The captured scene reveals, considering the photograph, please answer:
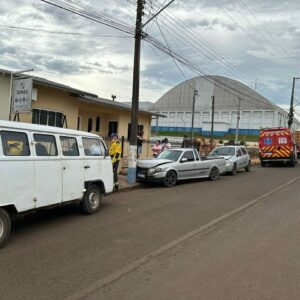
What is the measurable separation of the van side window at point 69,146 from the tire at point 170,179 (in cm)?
683

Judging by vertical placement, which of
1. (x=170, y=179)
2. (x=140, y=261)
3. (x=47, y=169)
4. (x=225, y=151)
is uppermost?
(x=225, y=151)

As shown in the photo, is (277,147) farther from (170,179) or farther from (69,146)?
(69,146)

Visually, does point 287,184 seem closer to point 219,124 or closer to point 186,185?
point 186,185

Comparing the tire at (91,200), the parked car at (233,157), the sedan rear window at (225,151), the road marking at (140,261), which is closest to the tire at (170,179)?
the road marking at (140,261)

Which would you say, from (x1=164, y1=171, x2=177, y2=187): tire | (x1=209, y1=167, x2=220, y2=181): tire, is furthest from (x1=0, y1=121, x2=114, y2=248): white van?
(x1=209, y1=167, x2=220, y2=181): tire

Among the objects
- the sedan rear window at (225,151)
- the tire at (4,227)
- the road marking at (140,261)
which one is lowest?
the road marking at (140,261)

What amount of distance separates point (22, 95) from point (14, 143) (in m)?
5.73

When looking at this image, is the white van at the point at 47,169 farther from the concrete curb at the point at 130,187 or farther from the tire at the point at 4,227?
the concrete curb at the point at 130,187

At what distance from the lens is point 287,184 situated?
1706cm

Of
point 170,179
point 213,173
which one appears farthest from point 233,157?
point 170,179

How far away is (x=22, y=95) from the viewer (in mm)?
12664

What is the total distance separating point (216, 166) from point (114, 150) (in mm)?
5803

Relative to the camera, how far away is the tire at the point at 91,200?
375 inches

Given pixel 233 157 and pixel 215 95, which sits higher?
pixel 215 95
